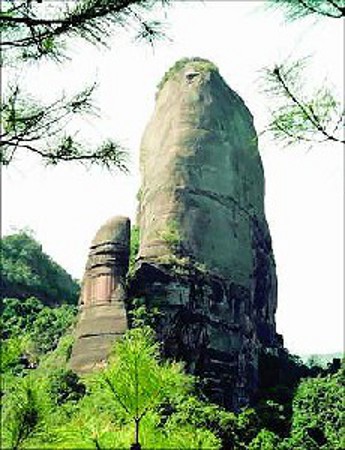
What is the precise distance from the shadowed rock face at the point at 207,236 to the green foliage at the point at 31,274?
770 cm

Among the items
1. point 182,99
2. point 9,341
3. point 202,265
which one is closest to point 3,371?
point 9,341

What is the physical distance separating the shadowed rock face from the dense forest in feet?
3.98

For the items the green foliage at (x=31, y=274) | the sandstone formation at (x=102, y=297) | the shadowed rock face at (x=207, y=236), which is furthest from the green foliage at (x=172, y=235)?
the green foliage at (x=31, y=274)

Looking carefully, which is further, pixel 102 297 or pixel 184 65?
pixel 184 65

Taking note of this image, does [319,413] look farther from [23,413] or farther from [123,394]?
[23,413]

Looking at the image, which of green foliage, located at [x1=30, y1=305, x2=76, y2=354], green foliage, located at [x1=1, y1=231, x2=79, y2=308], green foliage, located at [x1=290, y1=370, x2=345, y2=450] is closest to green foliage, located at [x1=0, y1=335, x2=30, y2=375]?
green foliage, located at [x1=290, y1=370, x2=345, y2=450]

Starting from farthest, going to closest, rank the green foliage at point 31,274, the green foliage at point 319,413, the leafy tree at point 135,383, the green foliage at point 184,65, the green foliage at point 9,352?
the green foliage at point 31,274
the green foliage at point 184,65
the green foliage at point 319,413
the leafy tree at point 135,383
the green foliage at point 9,352

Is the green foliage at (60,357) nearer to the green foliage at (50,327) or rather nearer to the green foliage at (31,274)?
the green foliage at (50,327)

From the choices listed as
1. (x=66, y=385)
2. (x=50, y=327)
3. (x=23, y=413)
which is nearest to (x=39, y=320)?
(x=50, y=327)

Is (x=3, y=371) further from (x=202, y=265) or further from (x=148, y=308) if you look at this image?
(x=202, y=265)

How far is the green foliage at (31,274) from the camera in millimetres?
32500

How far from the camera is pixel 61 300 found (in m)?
35.2

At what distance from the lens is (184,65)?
29250 mm

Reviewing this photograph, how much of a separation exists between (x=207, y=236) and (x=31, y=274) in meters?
12.2
